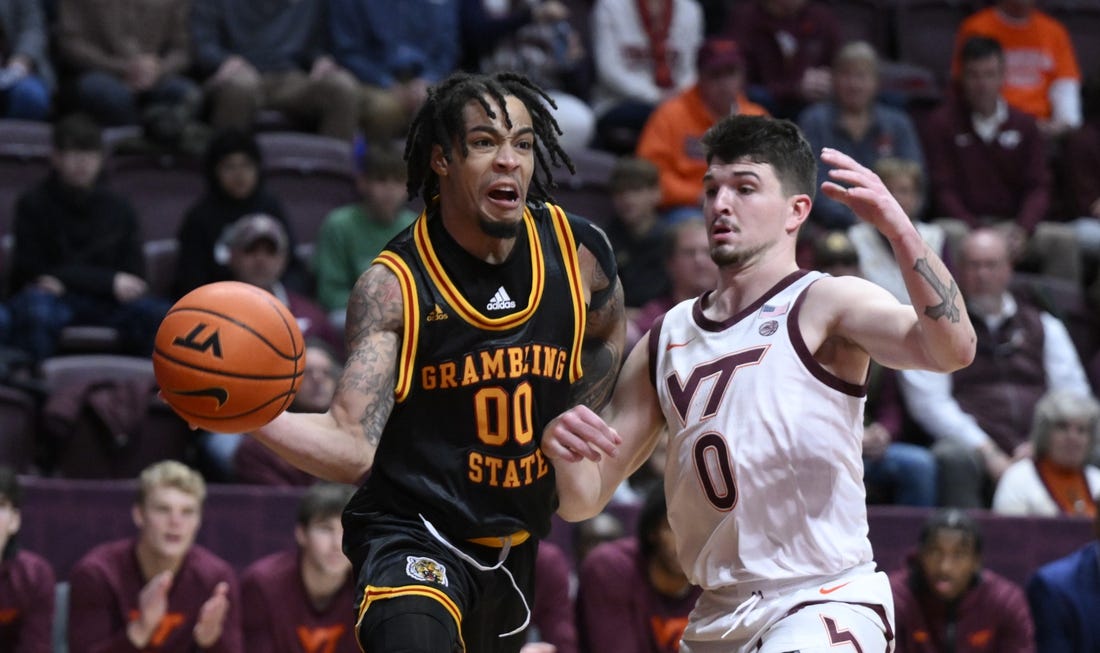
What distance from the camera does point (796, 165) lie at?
5047mm

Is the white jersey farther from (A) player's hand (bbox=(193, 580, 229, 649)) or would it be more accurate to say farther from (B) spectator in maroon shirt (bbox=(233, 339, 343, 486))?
(B) spectator in maroon shirt (bbox=(233, 339, 343, 486))

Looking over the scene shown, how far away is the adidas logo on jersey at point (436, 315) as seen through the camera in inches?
195

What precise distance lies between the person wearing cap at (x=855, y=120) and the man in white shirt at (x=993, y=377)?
1167 millimetres

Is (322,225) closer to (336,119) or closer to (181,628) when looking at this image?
(336,119)

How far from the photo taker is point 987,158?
11.4m

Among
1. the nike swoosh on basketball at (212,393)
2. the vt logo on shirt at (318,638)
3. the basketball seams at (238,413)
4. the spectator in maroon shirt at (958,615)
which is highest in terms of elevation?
the nike swoosh on basketball at (212,393)

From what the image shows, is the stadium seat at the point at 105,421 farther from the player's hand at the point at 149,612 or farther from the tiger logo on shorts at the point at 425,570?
the tiger logo on shorts at the point at 425,570

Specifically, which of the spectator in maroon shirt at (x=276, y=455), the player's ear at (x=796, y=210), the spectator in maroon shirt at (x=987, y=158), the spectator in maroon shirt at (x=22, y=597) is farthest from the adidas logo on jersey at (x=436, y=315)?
the spectator in maroon shirt at (x=987, y=158)

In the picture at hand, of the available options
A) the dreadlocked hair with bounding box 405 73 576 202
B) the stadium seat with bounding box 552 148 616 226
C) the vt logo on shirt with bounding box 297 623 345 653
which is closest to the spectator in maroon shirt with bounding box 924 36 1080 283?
the stadium seat with bounding box 552 148 616 226

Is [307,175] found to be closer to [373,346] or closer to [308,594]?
[308,594]

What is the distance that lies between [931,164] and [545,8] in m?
2.74

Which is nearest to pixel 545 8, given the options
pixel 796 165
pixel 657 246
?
pixel 657 246

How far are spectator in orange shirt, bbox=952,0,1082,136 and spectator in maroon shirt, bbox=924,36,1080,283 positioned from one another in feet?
2.78

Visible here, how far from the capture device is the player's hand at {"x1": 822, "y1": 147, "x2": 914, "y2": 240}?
448 cm
